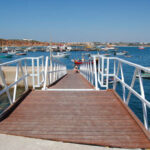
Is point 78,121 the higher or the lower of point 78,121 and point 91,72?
the lower

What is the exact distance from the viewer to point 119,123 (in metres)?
3.49

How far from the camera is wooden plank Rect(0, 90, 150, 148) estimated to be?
9.68 ft

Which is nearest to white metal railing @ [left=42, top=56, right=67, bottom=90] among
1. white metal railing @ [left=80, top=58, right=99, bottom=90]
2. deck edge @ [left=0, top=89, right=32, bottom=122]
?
deck edge @ [left=0, top=89, right=32, bottom=122]

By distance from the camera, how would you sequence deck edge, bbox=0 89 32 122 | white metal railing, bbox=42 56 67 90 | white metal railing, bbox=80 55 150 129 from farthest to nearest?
white metal railing, bbox=42 56 67 90, deck edge, bbox=0 89 32 122, white metal railing, bbox=80 55 150 129

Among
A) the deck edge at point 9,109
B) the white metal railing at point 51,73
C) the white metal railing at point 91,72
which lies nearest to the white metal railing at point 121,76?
the white metal railing at point 91,72

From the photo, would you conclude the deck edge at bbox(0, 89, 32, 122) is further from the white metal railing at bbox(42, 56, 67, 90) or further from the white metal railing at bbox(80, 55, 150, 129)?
the white metal railing at bbox(80, 55, 150, 129)

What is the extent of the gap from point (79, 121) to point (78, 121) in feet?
0.06

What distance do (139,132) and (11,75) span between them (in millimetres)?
18771

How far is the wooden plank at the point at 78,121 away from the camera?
2.95 m

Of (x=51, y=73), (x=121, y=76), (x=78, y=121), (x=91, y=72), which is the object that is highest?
(x=121, y=76)

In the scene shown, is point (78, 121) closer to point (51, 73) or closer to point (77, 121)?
point (77, 121)

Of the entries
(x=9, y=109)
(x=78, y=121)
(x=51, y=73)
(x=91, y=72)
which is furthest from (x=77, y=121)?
(x=51, y=73)

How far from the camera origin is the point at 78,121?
3.58 meters

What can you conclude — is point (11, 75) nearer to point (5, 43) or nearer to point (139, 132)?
point (139, 132)
